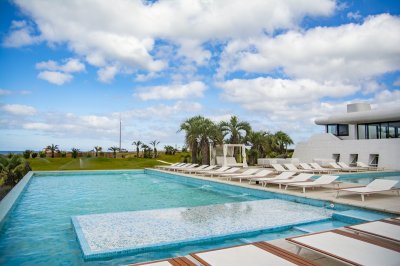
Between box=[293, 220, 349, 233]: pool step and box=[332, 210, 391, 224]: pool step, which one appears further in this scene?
box=[332, 210, 391, 224]: pool step

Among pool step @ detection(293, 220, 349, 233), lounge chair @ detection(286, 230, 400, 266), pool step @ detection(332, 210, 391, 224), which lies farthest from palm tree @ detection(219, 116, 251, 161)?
lounge chair @ detection(286, 230, 400, 266)

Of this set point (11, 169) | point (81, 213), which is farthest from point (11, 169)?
point (81, 213)

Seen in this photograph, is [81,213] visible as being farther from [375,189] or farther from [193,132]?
[193,132]

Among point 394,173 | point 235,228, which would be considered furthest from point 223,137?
point 235,228

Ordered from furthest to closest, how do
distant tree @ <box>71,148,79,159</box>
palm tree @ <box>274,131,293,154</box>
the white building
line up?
distant tree @ <box>71,148,79,159</box>
palm tree @ <box>274,131,293,154</box>
the white building

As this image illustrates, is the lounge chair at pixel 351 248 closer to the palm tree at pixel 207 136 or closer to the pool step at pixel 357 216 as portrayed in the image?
the pool step at pixel 357 216

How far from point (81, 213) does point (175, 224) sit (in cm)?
328

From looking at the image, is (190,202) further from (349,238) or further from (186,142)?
(186,142)

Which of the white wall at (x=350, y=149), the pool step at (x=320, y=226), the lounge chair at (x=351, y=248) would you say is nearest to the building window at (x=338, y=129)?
the white wall at (x=350, y=149)

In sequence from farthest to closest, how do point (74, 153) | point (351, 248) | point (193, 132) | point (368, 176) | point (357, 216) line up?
point (74, 153) < point (193, 132) < point (368, 176) < point (357, 216) < point (351, 248)

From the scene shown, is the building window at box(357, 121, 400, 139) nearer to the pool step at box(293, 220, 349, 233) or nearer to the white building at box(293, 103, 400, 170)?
the white building at box(293, 103, 400, 170)

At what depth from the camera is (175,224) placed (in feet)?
21.3

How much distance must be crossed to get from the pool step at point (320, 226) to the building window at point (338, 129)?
77.6ft

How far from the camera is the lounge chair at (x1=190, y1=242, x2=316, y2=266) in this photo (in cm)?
329
